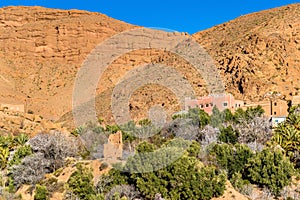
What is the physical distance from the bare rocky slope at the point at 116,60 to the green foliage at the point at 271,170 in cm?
2466

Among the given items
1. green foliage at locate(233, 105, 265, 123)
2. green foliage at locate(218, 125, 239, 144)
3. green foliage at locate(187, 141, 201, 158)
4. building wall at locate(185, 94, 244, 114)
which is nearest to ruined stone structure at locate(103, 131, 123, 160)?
green foliage at locate(187, 141, 201, 158)

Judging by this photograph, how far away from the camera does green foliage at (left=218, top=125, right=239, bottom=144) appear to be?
3625cm

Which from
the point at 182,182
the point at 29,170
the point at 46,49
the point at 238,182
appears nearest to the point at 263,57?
the point at 238,182

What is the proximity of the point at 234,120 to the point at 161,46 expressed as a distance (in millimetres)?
60819

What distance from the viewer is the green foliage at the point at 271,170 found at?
88.2ft

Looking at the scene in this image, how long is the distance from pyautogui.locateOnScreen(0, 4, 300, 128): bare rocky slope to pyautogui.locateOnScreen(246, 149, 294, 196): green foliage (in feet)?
80.9

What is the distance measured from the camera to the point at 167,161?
26562mm

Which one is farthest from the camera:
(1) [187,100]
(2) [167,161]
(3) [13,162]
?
(1) [187,100]

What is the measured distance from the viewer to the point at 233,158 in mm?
29547

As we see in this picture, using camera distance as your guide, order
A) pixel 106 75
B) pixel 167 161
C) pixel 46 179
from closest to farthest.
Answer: pixel 167 161 < pixel 46 179 < pixel 106 75

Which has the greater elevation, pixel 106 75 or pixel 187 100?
pixel 106 75

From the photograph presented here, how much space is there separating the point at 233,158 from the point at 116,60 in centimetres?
7990

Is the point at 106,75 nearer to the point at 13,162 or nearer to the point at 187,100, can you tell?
the point at 187,100

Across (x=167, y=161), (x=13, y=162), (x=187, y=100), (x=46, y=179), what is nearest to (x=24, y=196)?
(x=46, y=179)
